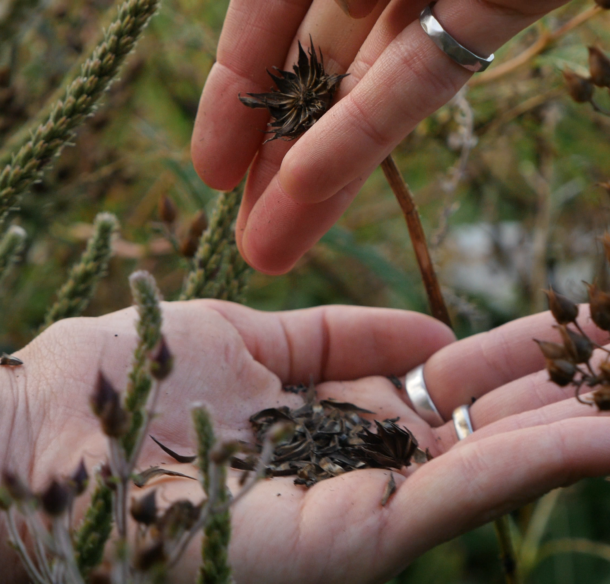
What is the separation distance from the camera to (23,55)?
1.84m

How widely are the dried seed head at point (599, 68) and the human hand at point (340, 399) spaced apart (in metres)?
0.46

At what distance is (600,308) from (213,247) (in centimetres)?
71

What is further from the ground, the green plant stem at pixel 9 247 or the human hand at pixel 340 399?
the green plant stem at pixel 9 247

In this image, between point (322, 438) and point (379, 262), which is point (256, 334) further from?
point (379, 262)

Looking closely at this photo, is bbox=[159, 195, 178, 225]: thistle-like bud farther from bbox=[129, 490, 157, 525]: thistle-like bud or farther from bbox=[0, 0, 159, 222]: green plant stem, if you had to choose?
bbox=[129, 490, 157, 525]: thistle-like bud

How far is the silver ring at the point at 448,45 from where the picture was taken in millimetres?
808

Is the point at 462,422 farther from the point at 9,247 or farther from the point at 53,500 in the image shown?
the point at 9,247

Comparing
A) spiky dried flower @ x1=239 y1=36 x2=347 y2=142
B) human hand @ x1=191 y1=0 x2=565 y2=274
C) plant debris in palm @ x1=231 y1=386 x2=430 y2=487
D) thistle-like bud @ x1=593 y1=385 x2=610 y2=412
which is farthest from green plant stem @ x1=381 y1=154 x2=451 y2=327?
thistle-like bud @ x1=593 y1=385 x2=610 y2=412

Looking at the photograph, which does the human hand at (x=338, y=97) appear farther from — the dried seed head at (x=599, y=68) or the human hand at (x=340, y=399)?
the human hand at (x=340, y=399)

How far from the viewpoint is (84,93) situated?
0.90 meters

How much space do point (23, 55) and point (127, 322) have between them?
132cm

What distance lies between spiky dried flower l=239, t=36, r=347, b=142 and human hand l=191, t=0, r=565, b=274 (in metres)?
0.03

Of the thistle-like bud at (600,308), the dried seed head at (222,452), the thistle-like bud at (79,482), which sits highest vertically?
the thistle-like bud at (79,482)

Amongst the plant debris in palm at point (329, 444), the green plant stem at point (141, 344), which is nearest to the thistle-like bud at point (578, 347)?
the plant debris in palm at point (329, 444)
